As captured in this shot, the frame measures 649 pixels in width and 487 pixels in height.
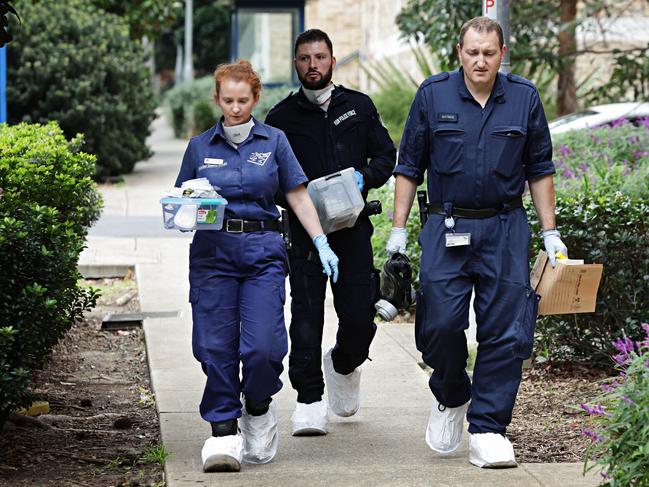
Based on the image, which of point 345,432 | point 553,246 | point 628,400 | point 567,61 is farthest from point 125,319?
point 567,61

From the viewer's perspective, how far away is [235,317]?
17.3 ft

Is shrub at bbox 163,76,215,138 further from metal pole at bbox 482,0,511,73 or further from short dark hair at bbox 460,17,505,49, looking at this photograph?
short dark hair at bbox 460,17,505,49

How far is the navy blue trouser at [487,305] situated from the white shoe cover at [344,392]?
0.77m

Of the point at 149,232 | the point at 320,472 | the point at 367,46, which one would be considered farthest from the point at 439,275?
the point at 367,46

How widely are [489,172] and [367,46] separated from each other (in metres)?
29.9

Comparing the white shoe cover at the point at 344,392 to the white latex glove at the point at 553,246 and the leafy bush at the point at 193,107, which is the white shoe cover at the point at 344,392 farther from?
the leafy bush at the point at 193,107

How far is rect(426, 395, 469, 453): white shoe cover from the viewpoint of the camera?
5.42 metres

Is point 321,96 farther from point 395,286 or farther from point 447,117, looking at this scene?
point 395,286

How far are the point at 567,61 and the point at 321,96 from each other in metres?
9.24

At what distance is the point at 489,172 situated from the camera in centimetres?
522

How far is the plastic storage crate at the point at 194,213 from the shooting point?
197 inches

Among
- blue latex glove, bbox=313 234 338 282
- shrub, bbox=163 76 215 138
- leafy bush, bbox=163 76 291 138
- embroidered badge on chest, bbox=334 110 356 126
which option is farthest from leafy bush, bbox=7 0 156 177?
blue latex glove, bbox=313 234 338 282

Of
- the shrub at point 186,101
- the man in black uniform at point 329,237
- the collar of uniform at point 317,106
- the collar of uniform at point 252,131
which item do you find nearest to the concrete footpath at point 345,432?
the man in black uniform at point 329,237

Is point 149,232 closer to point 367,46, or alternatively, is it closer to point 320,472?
point 320,472
